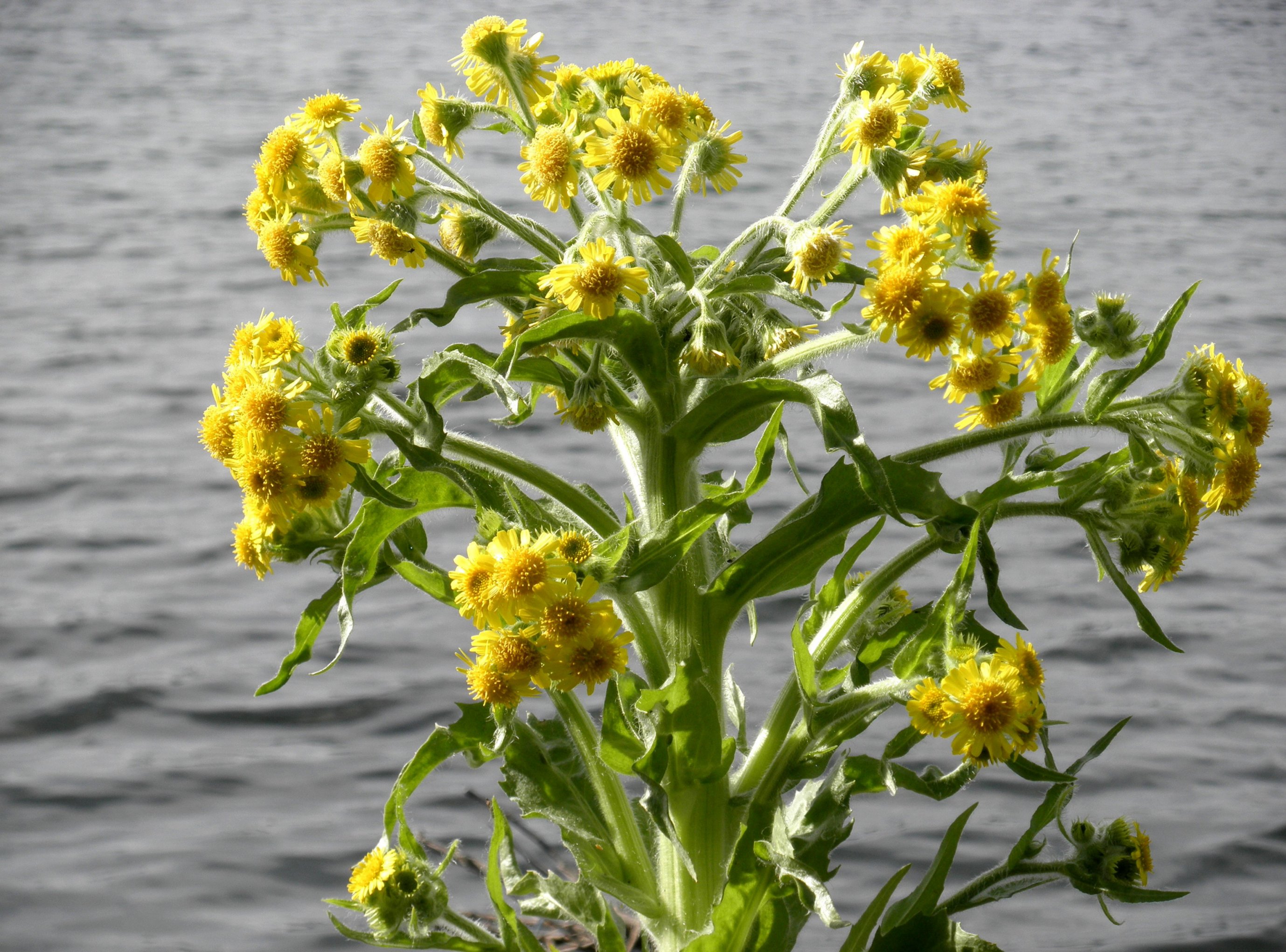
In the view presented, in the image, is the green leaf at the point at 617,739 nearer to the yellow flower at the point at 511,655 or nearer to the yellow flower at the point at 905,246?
the yellow flower at the point at 511,655

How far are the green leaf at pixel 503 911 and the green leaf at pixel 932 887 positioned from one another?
251 millimetres

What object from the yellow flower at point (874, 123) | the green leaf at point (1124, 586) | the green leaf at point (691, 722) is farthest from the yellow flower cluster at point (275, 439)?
the green leaf at point (1124, 586)

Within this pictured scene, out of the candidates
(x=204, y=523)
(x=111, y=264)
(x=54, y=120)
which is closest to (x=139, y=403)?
(x=204, y=523)

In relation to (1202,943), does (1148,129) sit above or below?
above

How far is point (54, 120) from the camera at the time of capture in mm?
4227

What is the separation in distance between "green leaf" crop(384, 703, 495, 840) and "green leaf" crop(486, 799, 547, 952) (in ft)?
0.24

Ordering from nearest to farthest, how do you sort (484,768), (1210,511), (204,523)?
(1210,511) → (484,768) → (204,523)

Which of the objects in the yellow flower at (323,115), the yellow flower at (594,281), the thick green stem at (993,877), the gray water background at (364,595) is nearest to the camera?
the yellow flower at (594,281)

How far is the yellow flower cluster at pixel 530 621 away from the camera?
0.71m

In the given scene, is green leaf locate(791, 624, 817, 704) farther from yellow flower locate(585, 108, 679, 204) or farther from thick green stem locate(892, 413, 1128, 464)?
yellow flower locate(585, 108, 679, 204)

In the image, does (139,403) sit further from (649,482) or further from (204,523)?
(649,482)

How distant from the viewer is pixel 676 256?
2.41 ft

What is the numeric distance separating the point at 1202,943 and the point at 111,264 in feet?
9.03

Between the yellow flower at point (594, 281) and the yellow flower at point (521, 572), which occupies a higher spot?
the yellow flower at point (594, 281)
